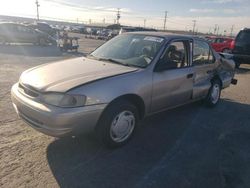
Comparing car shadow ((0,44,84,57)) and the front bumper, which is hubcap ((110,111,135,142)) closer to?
the front bumper

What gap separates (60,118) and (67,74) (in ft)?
2.76

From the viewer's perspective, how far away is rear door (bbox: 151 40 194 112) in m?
4.52

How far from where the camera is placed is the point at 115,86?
3.77 metres

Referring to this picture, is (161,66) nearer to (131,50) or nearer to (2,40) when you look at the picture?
(131,50)

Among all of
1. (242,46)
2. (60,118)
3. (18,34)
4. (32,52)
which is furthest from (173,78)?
(18,34)

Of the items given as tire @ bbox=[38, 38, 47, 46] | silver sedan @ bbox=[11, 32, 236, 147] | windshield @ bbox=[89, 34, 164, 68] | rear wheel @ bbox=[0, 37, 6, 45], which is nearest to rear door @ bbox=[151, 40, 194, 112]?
silver sedan @ bbox=[11, 32, 236, 147]

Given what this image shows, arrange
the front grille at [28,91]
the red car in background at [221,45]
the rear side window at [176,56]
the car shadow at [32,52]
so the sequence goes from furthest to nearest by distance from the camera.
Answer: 1. the red car in background at [221,45]
2. the car shadow at [32,52]
3. the rear side window at [176,56]
4. the front grille at [28,91]

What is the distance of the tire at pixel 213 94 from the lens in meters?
6.45

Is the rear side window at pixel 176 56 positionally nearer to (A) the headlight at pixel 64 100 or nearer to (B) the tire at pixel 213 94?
(B) the tire at pixel 213 94

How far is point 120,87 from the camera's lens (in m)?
3.82

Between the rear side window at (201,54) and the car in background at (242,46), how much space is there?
9.17 meters

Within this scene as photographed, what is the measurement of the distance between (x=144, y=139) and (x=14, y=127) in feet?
7.23

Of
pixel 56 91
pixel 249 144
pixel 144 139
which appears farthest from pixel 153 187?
pixel 249 144

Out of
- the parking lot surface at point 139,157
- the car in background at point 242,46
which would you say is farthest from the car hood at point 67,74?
the car in background at point 242,46
